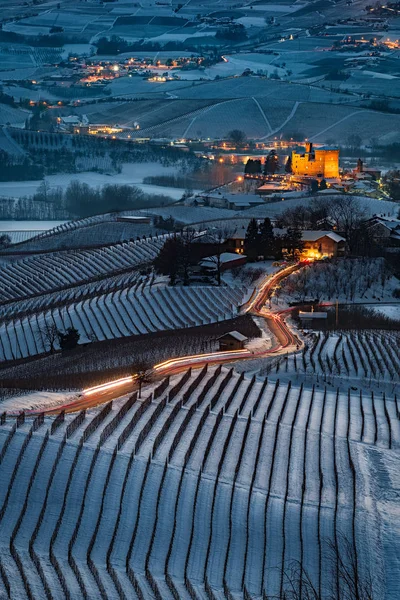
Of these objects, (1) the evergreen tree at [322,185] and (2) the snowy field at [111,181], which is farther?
(2) the snowy field at [111,181]

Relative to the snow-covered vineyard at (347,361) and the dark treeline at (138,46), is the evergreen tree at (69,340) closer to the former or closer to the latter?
the snow-covered vineyard at (347,361)

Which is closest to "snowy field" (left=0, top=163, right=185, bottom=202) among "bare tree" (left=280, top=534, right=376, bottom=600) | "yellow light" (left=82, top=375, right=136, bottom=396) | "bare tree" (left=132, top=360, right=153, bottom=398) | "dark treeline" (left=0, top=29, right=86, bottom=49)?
"bare tree" (left=132, top=360, right=153, bottom=398)

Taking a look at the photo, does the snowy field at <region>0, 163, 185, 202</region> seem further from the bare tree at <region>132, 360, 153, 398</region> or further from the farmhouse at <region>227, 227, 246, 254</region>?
the bare tree at <region>132, 360, 153, 398</region>

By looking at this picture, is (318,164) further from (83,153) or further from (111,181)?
(83,153)

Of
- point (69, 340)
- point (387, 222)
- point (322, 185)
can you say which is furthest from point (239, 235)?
point (322, 185)

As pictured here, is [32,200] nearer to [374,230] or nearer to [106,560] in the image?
[374,230]

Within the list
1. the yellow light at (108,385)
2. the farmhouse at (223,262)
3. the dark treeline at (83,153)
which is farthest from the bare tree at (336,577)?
the dark treeline at (83,153)

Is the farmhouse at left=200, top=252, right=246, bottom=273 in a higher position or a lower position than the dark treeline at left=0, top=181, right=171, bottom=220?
higher
